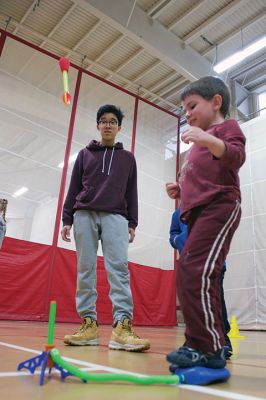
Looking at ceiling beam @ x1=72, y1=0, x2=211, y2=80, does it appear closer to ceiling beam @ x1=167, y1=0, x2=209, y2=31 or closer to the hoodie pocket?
ceiling beam @ x1=167, y1=0, x2=209, y2=31

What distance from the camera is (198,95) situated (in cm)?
104

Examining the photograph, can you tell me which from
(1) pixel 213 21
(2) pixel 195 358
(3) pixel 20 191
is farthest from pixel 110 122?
(1) pixel 213 21

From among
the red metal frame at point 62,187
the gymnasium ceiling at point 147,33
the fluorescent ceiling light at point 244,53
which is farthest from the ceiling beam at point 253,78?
the red metal frame at point 62,187

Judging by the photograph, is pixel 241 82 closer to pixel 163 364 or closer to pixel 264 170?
pixel 264 170

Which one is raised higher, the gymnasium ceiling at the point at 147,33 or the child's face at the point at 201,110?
the gymnasium ceiling at the point at 147,33

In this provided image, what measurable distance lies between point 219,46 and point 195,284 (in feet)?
20.3

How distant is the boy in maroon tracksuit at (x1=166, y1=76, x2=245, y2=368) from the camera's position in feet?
2.60

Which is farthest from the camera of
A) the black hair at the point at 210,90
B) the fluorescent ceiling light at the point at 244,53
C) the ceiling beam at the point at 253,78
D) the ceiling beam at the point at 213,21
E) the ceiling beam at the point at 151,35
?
the ceiling beam at the point at 253,78

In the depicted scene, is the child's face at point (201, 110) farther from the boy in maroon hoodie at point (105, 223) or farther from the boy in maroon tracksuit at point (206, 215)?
the boy in maroon hoodie at point (105, 223)

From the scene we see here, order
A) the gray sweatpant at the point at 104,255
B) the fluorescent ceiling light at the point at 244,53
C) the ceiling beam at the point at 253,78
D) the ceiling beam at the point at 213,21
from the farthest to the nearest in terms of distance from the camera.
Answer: the ceiling beam at the point at 253,78 < the ceiling beam at the point at 213,21 < the fluorescent ceiling light at the point at 244,53 < the gray sweatpant at the point at 104,255

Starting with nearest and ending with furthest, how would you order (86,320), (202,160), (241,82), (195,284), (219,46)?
1. (195,284)
2. (202,160)
3. (86,320)
4. (219,46)
5. (241,82)

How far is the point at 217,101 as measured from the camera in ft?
3.41

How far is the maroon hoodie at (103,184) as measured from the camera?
1.60 m

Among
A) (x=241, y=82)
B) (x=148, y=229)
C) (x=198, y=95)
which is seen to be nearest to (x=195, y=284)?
(x=198, y=95)
